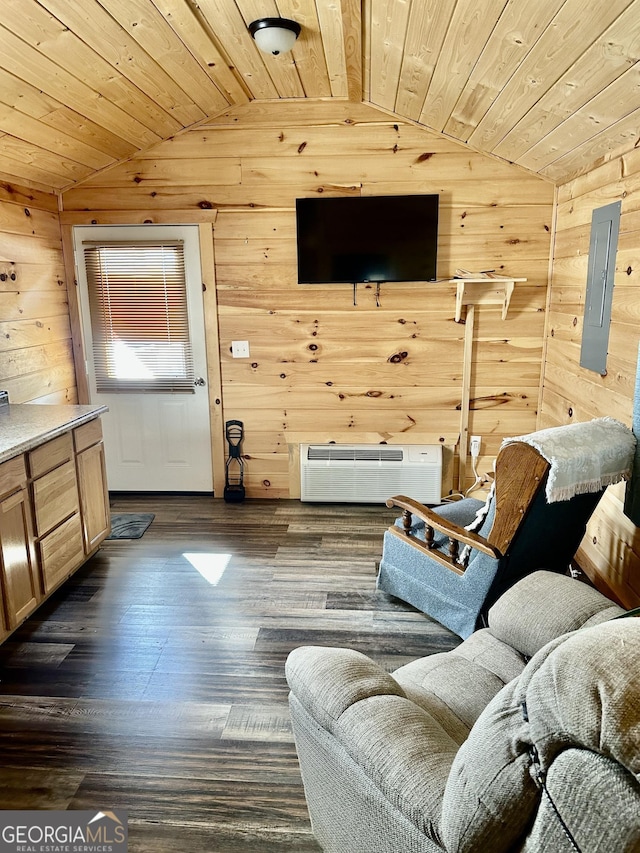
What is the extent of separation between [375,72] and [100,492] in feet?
9.50

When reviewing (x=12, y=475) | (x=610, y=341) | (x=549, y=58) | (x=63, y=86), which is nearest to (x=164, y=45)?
(x=63, y=86)

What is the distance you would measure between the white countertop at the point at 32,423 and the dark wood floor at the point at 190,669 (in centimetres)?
92

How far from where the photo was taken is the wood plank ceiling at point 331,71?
2.17m

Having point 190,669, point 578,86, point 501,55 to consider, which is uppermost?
point 501,55

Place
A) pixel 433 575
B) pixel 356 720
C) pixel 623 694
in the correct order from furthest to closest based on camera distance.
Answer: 1. pixel 433 575
2. pixel 356 720
3. pixel 623 694

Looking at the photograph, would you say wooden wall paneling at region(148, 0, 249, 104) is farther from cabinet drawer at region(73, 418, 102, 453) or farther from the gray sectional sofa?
the gray sectional sofa

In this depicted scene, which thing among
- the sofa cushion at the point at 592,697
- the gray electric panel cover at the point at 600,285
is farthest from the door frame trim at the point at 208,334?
the sofa cushion at the point at 592,697

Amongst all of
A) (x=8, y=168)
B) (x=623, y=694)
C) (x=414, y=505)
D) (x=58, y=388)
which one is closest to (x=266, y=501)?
(x=58, y=388)

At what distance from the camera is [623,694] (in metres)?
0.74

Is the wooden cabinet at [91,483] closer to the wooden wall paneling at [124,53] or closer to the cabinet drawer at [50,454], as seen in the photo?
the cabinet drawer at [50,454]

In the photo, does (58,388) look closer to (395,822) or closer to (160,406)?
(160,406)

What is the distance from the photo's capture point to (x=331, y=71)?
348 cm

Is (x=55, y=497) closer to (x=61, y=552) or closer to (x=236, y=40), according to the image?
(x=61, y=552)

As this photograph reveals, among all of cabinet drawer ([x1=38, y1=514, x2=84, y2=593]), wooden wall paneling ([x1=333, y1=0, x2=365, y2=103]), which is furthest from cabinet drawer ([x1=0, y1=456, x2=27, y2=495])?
wooden wall paneling ([x1=333, y1=0, x2=365, y2=103])
